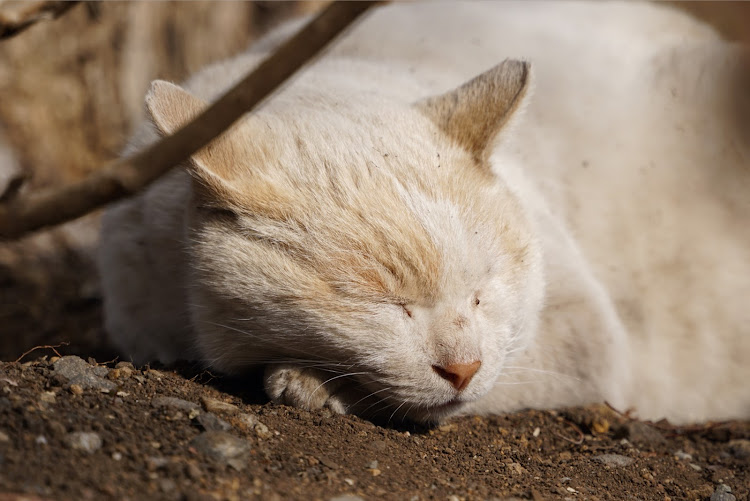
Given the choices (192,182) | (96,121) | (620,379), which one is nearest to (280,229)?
(192,182)

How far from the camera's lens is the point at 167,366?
2.81 metres

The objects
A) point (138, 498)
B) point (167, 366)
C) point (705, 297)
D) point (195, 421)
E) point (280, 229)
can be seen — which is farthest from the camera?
point (705, 297)

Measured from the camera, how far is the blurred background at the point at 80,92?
17.1ft

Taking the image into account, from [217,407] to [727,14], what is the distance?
18.5 feet

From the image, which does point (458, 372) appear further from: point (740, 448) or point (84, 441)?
point (740, 448)

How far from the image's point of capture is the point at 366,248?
7.54 feet

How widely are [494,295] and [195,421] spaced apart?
0.99 meters

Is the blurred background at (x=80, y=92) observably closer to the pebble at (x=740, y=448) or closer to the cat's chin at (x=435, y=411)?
the cat's chin at (x=435, y=411)

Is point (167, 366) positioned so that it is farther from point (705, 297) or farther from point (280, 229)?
point (705, 297)

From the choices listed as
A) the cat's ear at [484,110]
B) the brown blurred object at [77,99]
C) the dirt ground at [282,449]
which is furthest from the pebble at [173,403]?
the brown blurred object at [77,99]

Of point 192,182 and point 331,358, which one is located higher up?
point 192,182

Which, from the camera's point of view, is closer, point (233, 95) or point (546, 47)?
point (233, 95)

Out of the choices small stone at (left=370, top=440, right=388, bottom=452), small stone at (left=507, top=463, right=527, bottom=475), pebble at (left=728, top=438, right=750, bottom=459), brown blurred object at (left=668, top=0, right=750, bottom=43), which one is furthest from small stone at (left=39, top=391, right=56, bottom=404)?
brown blurred object at (left=668, top=0, right=750, bottom=43)

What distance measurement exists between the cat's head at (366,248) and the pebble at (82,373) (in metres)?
0.38
